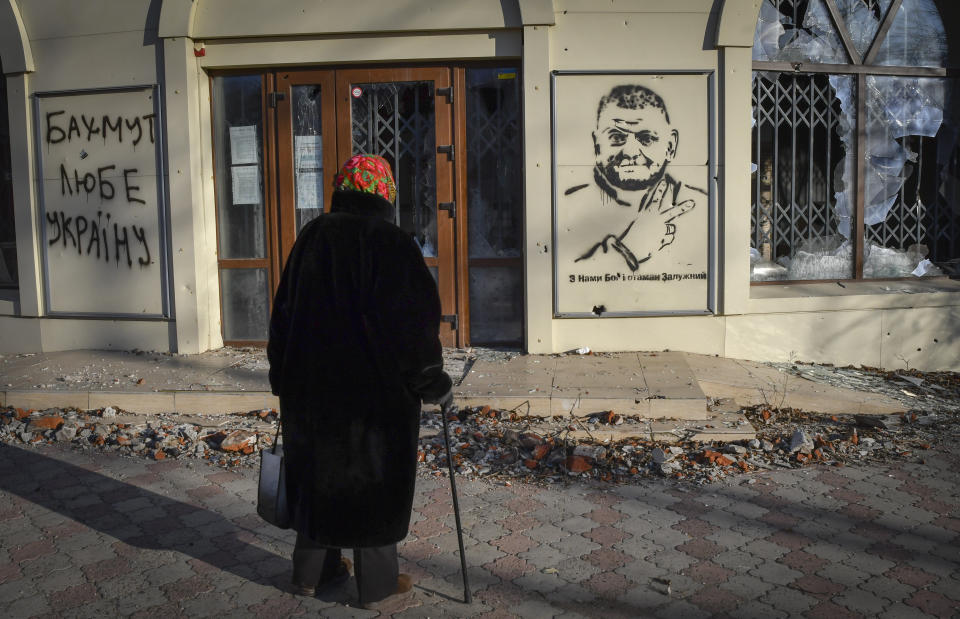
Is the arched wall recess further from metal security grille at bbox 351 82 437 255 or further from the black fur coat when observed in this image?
the black fur coat

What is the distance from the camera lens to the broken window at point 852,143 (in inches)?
323

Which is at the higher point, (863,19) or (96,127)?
(863,19)

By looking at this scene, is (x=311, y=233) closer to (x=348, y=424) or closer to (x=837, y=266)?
(x=348, y=424)

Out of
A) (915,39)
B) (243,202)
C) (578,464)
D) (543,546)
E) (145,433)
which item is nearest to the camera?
(543,546)

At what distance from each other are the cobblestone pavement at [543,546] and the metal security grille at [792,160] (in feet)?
11.3

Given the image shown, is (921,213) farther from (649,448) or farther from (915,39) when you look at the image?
(649,448)

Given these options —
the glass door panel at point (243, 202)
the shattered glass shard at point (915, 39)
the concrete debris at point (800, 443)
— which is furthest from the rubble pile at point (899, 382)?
the glass door panel at point (243, 202)

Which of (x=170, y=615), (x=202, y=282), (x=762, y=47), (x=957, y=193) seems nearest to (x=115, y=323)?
(x=202, y=282)

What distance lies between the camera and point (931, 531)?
14.0ft

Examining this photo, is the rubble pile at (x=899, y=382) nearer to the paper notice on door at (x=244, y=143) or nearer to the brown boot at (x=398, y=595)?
the brown boot at (x=398, y=595)


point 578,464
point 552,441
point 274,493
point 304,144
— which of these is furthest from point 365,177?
point 304,144

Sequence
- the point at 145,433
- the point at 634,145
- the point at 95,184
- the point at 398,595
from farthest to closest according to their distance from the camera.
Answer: the point at 95,184
the point at 634,145
the point at 145,433
the point at 398,595

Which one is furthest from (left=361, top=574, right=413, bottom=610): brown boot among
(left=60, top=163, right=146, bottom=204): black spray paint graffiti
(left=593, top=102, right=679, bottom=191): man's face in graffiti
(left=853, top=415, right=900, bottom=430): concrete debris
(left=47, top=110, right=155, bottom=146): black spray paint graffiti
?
(left=47, top=110, right=155, bottom=146): black spray paint graffiti

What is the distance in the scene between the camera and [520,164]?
791cm
